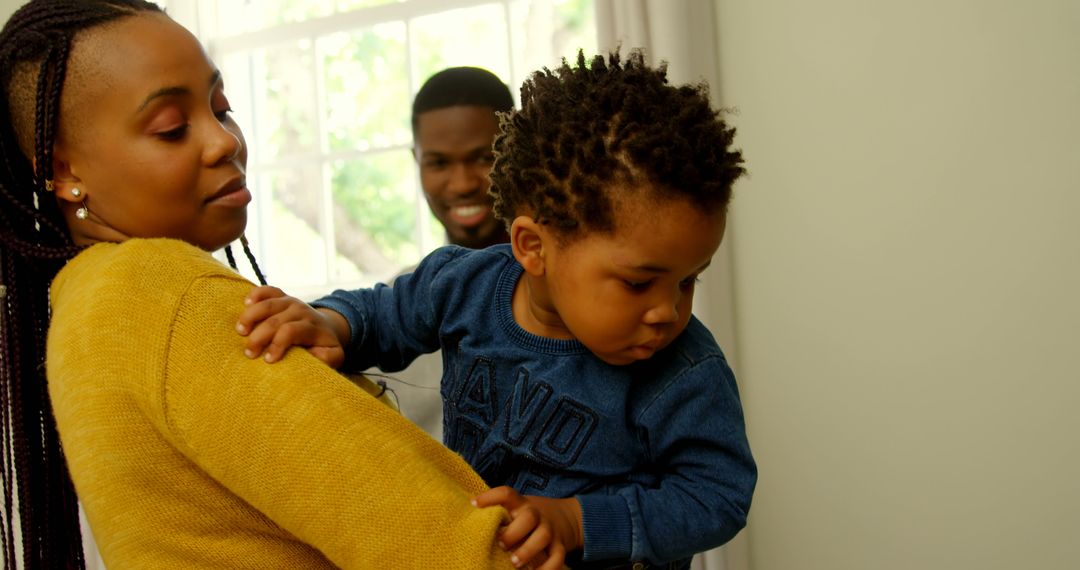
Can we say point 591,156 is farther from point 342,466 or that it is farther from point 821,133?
point 821,133

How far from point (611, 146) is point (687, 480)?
436mm

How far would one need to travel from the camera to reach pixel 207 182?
3.46ft

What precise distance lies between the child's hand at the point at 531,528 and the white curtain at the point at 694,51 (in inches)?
60.3

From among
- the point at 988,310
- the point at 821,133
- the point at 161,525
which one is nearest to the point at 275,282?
the point at 821,133

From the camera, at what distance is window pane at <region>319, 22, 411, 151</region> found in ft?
11.1

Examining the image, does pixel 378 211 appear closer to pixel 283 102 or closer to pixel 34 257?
pixel 283 102

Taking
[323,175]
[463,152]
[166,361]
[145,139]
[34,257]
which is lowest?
[166,361]

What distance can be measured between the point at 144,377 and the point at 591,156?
0.58 metres

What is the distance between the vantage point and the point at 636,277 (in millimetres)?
1095

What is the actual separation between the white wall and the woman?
5.83 feet

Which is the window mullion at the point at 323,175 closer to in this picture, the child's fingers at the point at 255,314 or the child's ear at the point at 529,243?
the child's ear at the point at 529,243

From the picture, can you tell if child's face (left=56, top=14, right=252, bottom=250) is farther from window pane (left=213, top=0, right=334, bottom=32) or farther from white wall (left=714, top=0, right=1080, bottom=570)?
window pane (left=213, top=0, right=334, bottom=32)

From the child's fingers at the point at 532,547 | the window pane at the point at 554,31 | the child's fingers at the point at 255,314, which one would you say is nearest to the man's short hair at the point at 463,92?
the window pane at the point at 554,31

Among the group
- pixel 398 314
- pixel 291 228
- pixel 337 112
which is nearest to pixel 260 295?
pixel 398 314
